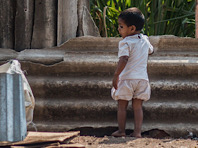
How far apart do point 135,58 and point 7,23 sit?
44.0 inches

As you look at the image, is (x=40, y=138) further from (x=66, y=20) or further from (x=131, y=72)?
(x=66, y=20)

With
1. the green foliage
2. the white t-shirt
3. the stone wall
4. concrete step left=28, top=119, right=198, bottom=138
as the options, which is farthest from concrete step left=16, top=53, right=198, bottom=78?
the green foliage

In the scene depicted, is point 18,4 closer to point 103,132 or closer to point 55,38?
point 55,38

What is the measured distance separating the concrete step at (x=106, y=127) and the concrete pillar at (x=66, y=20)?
2.30 feet

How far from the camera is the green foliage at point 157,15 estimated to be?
4.23 meters

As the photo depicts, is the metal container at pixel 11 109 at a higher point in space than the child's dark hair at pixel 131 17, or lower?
lower

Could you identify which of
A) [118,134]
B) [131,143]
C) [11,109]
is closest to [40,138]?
[11,109]

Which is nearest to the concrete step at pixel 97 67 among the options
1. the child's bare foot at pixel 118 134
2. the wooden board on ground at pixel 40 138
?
the child's bare foot at pixel 118 134

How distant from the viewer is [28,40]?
302cm

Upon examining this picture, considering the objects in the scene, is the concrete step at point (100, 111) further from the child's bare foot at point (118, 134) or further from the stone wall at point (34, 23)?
the stone wall at point (34, 23)

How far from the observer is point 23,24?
3.00 meters

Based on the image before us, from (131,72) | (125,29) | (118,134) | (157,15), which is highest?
(157,15)

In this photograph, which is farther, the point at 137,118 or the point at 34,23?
the point at 34,23

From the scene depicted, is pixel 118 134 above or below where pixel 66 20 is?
below
